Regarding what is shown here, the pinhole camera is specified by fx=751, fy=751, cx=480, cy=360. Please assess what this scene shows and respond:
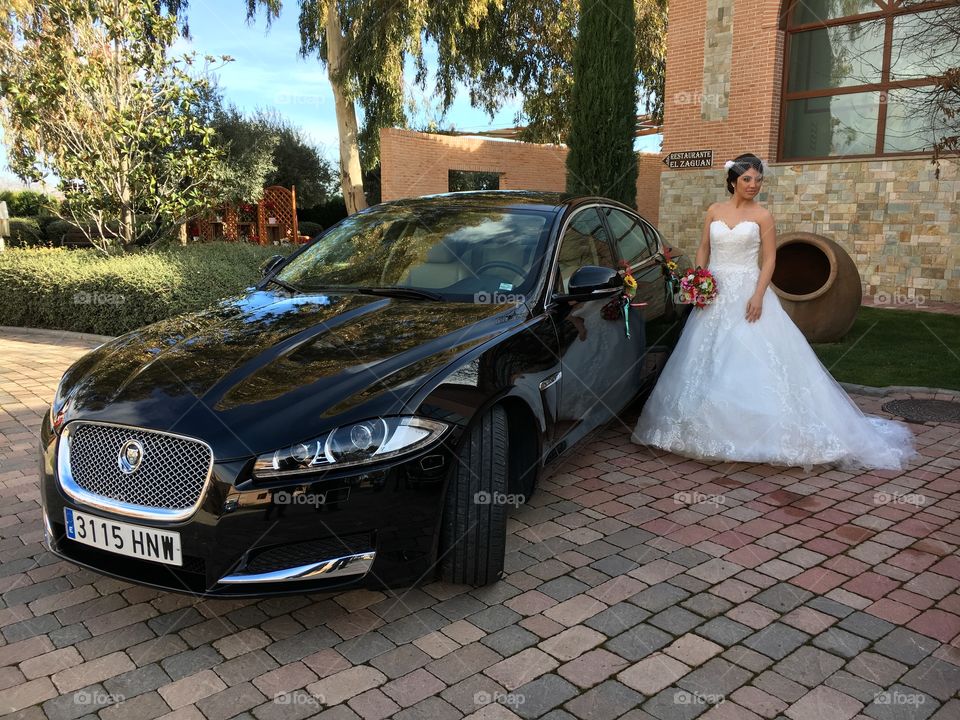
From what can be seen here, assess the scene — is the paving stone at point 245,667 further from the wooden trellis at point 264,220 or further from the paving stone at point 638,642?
the wooden trellis at point 264,220

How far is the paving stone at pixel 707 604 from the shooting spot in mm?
2965

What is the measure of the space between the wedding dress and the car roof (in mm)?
1184

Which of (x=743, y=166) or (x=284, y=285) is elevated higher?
(x=743, y=166)

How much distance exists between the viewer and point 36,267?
9906 mm

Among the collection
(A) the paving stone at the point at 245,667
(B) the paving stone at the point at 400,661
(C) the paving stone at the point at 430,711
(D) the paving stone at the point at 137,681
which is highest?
(B) the paving stone at the point at 400,661

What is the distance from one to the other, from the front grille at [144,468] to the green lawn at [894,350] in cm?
333

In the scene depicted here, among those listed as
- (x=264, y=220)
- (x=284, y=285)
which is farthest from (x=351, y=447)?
(x=264, y=220)

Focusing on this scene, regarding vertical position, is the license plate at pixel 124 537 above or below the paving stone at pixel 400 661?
above

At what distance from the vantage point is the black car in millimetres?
2480

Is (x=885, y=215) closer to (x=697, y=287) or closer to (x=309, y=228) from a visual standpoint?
(x=697, y=287)

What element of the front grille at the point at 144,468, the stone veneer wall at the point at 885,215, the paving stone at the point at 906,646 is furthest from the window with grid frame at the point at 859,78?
the front grille at the point at 144,468

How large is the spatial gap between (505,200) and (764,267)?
1.87 m

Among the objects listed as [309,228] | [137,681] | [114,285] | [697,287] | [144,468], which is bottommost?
[137,681]

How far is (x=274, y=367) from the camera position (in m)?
2.87
